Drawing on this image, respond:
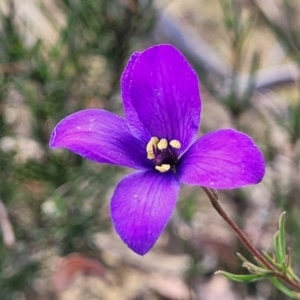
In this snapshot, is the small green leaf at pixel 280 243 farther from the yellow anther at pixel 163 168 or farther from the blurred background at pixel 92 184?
the blurred background at pixel 92 184

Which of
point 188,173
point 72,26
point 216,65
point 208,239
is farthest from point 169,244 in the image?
point 188,173

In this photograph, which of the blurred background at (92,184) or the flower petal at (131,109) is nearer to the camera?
the flower petal at (131,109)

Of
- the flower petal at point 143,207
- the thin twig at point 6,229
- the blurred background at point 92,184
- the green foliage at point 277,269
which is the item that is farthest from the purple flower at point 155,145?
the thin twig at point 6,229

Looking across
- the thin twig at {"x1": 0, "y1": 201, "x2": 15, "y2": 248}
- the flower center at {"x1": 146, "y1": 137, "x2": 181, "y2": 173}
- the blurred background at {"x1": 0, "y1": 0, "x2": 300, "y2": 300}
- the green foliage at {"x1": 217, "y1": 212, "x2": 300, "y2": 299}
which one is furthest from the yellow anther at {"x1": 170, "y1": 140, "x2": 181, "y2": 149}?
the thin twig at {"x1": 0, "y1": 201, "x2": 15, "y2": 248}

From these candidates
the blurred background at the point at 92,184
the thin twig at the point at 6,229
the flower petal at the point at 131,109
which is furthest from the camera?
the blurred background at the point at 92,184

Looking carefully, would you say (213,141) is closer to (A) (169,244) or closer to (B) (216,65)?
(A) (169,244)

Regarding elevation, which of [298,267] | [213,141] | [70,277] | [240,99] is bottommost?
[298,267]

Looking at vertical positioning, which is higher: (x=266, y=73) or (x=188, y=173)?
(x=188, y=173)

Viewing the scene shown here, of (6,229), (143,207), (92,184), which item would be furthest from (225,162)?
(92,184)
